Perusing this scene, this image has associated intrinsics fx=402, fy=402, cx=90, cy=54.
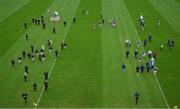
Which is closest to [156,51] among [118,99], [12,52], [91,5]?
[118,99]

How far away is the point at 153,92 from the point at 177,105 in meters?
3.20

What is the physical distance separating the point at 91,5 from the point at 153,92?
128 ft

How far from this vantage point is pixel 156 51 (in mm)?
46750

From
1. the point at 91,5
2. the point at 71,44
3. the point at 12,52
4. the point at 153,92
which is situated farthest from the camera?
the point at 91,5

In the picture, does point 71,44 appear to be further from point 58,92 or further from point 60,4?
point 60,4

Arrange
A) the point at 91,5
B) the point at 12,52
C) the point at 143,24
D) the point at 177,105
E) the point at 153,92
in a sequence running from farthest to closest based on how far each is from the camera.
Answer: the point at 91,5 < the point at 143,24 < the point at 12,52 < the point at 153,92 < the point at 177,105

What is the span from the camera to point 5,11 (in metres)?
67.0

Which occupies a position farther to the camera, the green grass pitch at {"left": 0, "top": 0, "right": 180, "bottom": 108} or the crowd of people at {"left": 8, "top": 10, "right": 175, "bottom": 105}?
the crowd of people at {"left": 8, "top": 10, "right": 175, "bottom": 105}

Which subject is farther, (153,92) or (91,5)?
(91,5)

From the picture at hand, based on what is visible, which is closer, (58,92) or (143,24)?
(58,92)

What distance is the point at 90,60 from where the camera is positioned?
44.2m

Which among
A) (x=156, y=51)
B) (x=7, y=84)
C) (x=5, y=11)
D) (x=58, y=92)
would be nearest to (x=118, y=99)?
(x=58, y=92)

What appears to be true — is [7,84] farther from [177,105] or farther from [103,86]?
[177,105]

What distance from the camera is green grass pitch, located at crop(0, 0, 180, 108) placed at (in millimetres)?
35000
